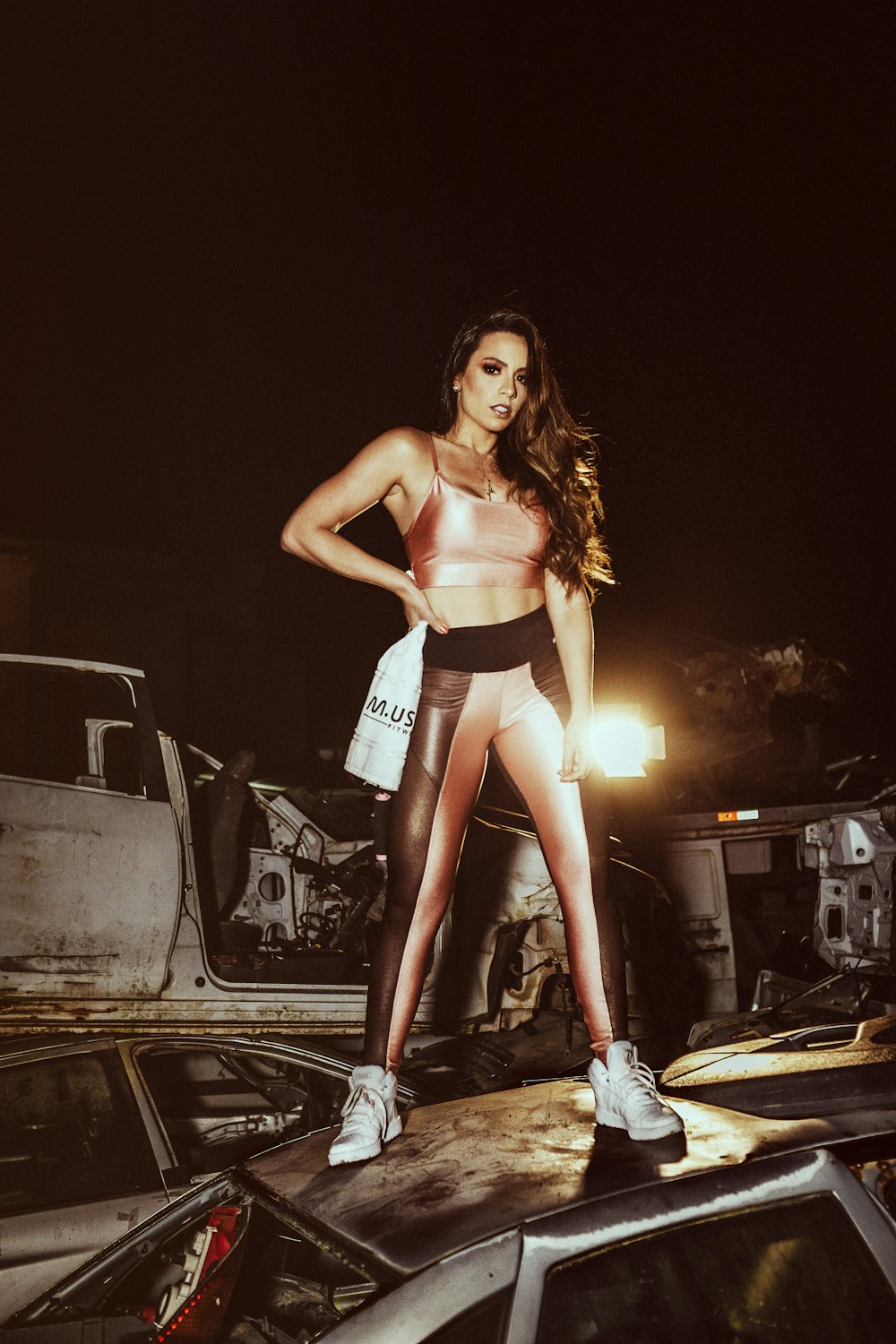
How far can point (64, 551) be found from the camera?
11.2m

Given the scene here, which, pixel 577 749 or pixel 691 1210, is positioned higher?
pixel 577 749

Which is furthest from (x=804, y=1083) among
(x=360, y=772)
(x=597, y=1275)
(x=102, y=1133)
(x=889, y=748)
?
(x=889, y=748)

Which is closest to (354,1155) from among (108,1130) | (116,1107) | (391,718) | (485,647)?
(391,718)

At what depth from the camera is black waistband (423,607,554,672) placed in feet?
8.98

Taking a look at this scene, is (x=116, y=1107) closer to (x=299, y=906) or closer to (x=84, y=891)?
(x=84, y=891)

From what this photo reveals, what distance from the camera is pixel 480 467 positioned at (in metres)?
2.84

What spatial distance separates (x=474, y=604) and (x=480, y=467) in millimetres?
400

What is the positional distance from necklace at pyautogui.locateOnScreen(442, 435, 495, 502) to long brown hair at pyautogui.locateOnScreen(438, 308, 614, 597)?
51mm

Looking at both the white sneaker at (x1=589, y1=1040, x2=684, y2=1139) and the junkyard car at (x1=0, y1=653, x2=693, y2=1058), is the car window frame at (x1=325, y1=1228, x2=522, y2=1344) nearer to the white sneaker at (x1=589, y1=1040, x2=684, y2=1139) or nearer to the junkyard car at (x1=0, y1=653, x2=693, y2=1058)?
the white sneaker at (x1=589, y1=1040, x2=684, y2=1139)

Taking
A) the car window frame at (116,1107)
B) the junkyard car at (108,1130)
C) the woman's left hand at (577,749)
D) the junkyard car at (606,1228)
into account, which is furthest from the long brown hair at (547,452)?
the car window frame at (116,1107)

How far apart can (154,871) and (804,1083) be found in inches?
124

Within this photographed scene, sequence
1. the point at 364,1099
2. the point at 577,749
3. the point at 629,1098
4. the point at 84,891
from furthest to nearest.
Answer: the point at 84,891 → the point at 577,749 → the point at 364,1099 → the point at 629,1098

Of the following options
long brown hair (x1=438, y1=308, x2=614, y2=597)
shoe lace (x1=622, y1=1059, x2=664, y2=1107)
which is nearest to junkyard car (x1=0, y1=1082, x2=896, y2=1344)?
shoe lace (x1=622, y1=1059, x2=664, y2=1107)

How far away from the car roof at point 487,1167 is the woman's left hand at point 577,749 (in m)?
0.80
